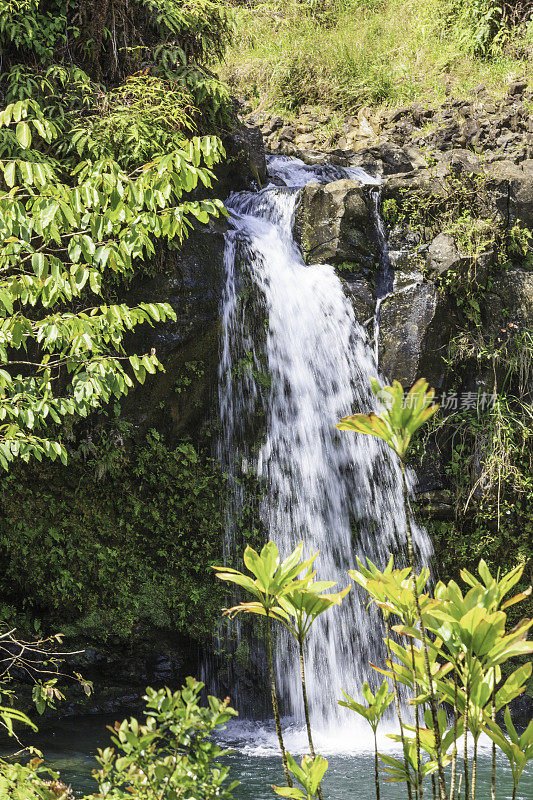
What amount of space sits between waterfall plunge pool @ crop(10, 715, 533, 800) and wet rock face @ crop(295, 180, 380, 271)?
430cm

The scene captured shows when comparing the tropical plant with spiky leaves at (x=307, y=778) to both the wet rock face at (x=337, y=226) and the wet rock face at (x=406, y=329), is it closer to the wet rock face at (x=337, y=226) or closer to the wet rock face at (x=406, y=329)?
the wet rock face at (x=406, y=329)

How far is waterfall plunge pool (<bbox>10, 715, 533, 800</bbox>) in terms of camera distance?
12.6ft

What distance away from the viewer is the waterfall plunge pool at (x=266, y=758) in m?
3.84

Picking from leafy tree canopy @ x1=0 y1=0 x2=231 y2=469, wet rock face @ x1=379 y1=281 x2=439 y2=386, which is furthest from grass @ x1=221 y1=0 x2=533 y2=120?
A: wet rock face @ x1=379 y1=281 x2=439 y2=386

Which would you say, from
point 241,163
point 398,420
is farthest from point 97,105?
point 398,420

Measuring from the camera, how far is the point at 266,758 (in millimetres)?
4473

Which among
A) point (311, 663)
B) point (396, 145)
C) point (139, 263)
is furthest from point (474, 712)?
point (396, 145)

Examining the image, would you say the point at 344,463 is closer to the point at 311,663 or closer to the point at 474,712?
the point at 311,663

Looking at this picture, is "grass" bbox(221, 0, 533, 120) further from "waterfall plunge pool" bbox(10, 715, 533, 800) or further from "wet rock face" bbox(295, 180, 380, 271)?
"waterfall plunge pool" bbox(10, 715, 533, 800)

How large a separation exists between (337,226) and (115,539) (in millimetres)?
3711

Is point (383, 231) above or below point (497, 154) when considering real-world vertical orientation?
below

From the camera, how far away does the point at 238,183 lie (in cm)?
711

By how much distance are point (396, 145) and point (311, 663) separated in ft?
21.1

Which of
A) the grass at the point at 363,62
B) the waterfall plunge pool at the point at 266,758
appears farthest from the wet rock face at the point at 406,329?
the grass at the point at 363,62
